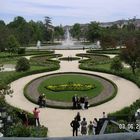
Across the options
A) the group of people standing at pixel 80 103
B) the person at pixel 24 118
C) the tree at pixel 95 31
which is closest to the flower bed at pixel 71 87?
the group of people standing at pixel 80 103

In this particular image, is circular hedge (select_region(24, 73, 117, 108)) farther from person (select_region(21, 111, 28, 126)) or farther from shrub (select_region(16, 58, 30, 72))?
shrub (select_region(16, 58, 30, 72))

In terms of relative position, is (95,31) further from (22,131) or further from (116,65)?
(22,131)

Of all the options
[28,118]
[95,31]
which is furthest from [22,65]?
[95,31]

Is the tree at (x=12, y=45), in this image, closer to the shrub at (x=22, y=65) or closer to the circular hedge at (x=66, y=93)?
the shrub at (x=22, y=65)

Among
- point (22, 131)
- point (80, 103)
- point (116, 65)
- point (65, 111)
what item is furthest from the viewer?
point (116, 65)

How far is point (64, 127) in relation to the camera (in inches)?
667

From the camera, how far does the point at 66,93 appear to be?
24.2 meters

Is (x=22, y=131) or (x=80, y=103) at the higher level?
(x=22, y=131)

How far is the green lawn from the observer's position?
23.3m

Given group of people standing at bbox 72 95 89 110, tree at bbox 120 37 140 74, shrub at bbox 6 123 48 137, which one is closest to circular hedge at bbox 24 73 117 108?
group of people standing at bbox 72 95 89 110

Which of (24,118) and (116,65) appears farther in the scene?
(116,65)

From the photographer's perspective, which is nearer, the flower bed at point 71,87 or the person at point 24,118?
the person at point 24,118

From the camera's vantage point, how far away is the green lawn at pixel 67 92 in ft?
76.3

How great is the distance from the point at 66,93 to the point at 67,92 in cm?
35
